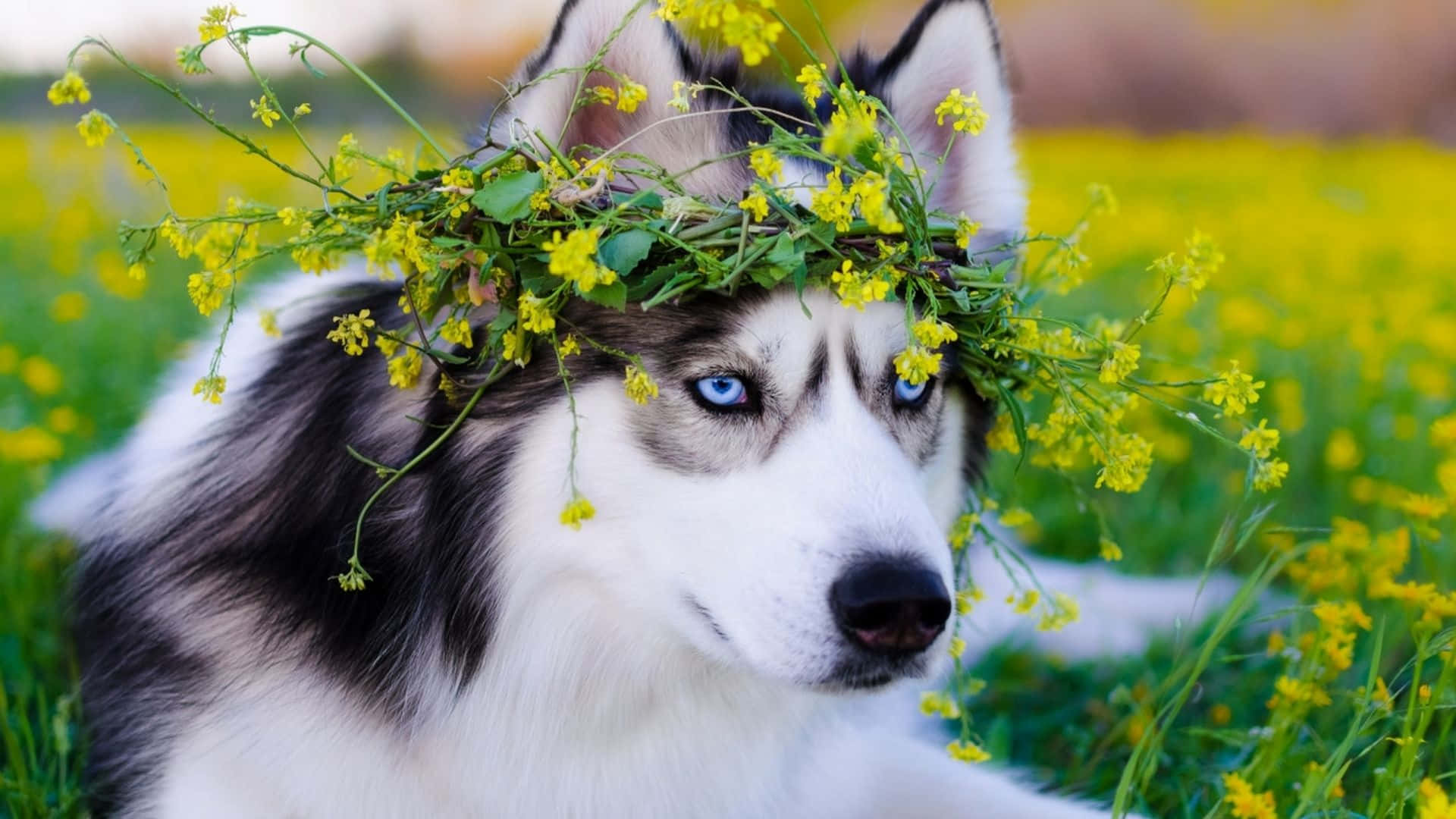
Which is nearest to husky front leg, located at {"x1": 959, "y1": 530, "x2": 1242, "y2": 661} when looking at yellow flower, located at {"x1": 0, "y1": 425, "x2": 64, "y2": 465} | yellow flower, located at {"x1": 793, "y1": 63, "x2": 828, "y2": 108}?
yellow flower, located at {"x1": 793, "y1": 63, "x2": 828, "y2": 108}

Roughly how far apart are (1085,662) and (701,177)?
1.93 meters

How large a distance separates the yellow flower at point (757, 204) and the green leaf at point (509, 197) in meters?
0.31

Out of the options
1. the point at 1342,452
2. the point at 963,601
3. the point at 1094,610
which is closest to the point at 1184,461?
the point at 1342,452

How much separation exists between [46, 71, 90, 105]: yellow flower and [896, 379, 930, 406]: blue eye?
50.2 inches

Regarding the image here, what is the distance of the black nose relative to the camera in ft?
5.53

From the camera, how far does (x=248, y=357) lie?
2.45 metres

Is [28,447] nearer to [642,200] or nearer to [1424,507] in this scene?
[642,200]

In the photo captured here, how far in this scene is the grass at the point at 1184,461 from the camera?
238 cm

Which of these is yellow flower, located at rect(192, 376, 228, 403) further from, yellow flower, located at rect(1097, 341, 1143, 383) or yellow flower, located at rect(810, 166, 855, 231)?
yellow flower, located at rect(1097, 341, 1143, 383)

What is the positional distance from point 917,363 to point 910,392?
23 centimetres

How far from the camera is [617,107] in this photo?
1.94 metres

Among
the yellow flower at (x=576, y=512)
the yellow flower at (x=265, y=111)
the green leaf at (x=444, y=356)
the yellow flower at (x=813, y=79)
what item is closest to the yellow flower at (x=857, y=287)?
the yellow flower at (x=813, y=79)

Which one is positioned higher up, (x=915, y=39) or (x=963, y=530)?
(x=915, y=39)

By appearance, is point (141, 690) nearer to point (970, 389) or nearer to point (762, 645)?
point (762, 645)
